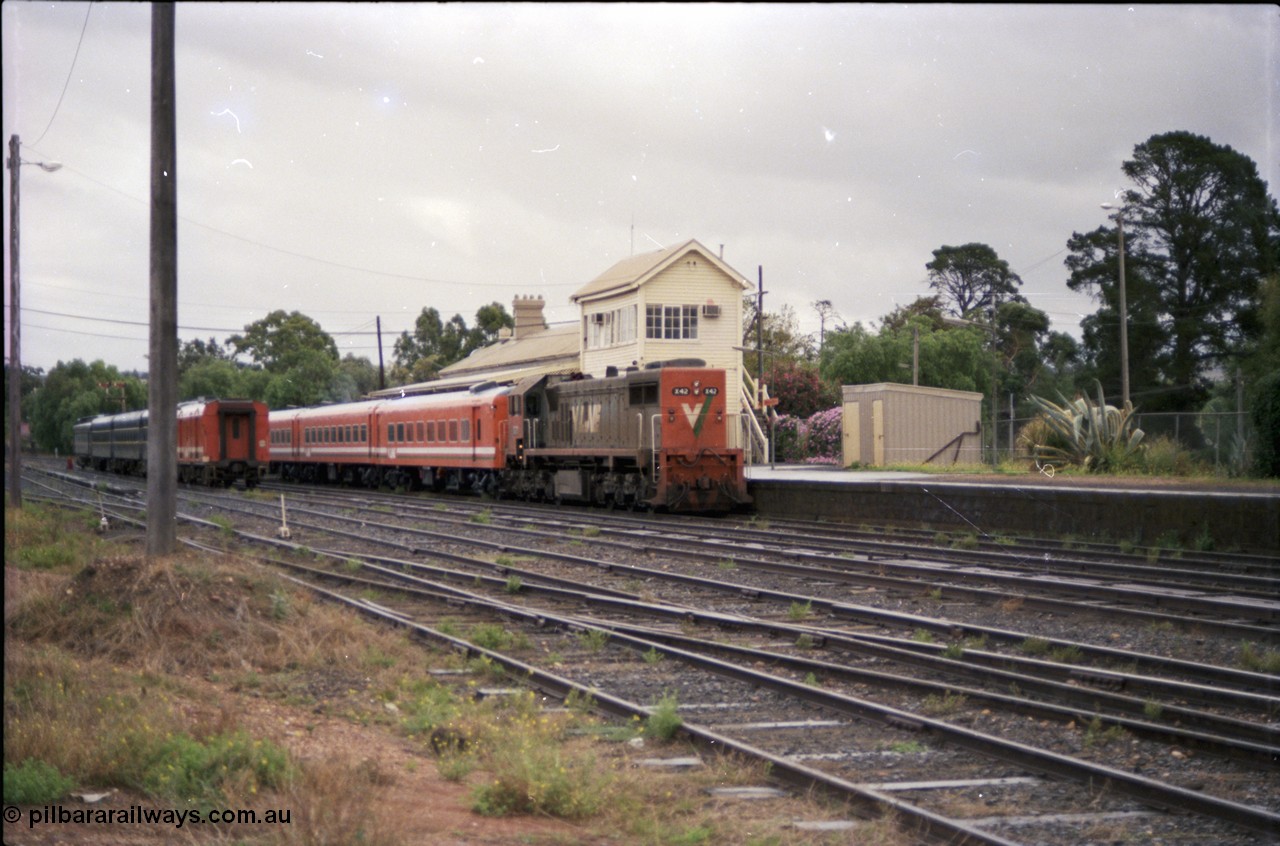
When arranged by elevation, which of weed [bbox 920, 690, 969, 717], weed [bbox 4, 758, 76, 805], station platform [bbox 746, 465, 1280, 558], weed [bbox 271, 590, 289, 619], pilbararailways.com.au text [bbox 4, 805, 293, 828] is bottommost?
weed [bbox 920, 690, 969, 717]

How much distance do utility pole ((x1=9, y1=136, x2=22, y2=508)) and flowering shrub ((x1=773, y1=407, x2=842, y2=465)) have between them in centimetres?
2317

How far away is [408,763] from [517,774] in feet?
3.55

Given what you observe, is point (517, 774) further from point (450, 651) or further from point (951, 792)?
point (450, 651)

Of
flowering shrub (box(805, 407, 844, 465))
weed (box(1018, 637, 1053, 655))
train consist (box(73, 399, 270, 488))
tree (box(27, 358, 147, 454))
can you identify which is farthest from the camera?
tree (box(27, 358, 147, 454))

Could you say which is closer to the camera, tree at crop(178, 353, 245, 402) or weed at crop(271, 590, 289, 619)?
weed at crop(271, 590, 289, 619)

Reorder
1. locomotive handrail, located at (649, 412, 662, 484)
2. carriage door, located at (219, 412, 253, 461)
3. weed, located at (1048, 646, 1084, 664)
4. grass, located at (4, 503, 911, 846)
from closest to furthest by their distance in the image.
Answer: grass, located at (4, 503, 911, 846) < weed, located at (1048, 646, 1084, 664) < locomotive handrail, located at (649, 412, 662, 484) < carriage door, located at (219, 412, 253, 461)

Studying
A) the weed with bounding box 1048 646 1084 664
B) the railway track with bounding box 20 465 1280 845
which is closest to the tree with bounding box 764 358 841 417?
the railway track with bounding box 20 465 1280 845

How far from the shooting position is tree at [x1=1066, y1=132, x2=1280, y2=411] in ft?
113

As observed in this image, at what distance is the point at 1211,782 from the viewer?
6516 mm

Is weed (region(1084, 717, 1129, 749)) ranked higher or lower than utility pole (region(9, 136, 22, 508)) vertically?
lower

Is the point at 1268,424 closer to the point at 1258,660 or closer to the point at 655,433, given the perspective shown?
the point at 655,433

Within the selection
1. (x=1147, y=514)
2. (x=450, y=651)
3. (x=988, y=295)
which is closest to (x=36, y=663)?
(x=450, y=651)

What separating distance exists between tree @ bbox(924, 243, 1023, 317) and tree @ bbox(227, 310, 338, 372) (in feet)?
104

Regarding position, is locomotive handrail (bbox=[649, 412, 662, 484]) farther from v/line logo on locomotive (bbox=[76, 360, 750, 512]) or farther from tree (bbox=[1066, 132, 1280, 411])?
tree (bbox=[1066, 132, 1280, 411])
